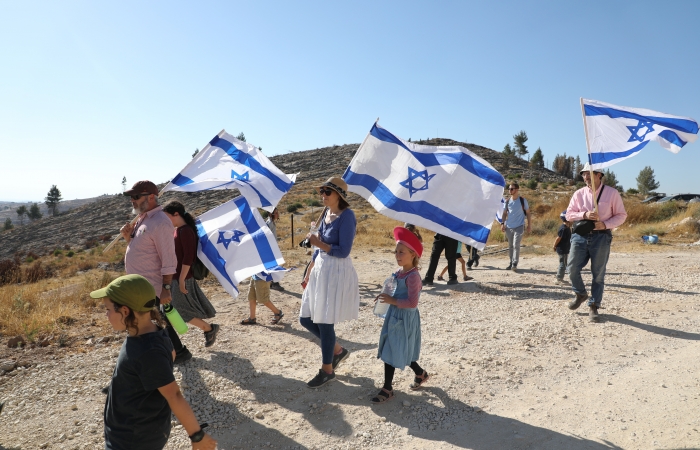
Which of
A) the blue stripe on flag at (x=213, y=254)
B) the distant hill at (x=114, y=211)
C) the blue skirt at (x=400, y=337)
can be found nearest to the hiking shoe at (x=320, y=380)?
the blue skirt at (x=400, y=337)

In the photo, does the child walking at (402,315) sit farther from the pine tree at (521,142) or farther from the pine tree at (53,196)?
the pine tree at (53,196)

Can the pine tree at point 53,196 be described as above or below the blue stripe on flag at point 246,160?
above

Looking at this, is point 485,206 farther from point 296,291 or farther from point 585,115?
point 296,291

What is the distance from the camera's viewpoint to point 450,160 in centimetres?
→ 475

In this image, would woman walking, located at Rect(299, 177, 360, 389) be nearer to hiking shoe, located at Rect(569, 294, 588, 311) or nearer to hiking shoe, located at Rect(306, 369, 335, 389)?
hiking shoe, located at Rect(306, 369, 335, 389)

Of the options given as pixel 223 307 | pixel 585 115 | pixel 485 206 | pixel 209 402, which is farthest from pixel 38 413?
pixel 585 115

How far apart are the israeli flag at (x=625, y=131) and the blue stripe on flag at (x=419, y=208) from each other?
2.22 m

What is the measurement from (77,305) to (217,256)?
4550 millimetres

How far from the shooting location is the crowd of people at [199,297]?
7.46 ft

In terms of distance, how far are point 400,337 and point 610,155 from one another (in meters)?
3.77

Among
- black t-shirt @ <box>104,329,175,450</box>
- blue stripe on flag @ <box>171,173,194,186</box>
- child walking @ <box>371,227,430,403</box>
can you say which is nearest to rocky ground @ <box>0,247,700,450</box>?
child walking @ <box>371,227,430,403</box>

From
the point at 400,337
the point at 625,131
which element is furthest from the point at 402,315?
the point at 625,131

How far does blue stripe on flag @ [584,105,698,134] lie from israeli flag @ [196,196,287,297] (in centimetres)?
452

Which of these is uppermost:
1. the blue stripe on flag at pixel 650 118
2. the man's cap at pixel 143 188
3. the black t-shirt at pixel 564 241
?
the blue stripe on flag at pixel 650 118
